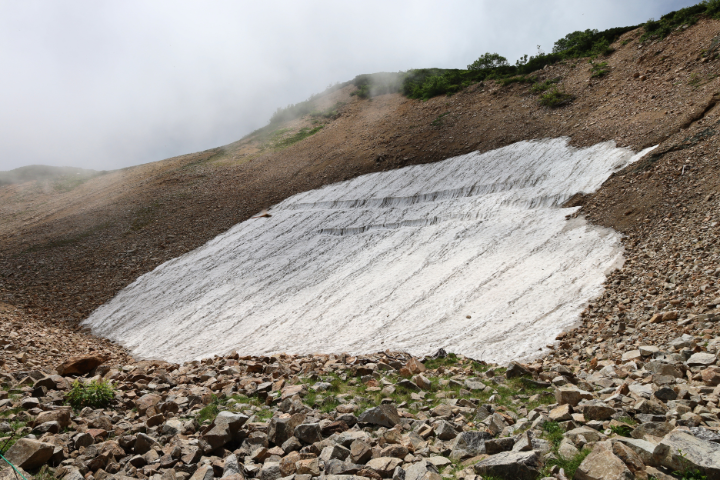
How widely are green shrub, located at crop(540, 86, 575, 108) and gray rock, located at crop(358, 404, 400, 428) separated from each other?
85.1 feet

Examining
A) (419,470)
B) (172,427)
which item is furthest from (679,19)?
(172,427)

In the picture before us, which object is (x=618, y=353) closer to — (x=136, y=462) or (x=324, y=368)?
(x=324, y=368)

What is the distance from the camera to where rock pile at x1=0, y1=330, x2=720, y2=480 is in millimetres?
4965

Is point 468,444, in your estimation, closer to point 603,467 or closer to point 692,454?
point 603,467

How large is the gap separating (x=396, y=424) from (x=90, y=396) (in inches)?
229

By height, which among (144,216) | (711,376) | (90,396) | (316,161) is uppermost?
(316,161)

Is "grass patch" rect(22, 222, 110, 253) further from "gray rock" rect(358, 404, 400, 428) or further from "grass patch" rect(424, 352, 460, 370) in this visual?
"gray rock" rect(358, 404, 400, 428)

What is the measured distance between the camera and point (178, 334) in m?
17.7

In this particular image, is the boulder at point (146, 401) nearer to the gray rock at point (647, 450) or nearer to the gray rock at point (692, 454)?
the gray rock at point (647, 450)

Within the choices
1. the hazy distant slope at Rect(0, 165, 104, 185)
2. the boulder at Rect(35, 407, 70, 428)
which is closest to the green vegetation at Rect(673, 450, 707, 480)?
the boulder at Rect(35, 407, 70, 428)

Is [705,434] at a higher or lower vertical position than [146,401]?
lower

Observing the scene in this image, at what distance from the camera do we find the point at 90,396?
315 inches

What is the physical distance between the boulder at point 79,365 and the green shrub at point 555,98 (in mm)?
27544

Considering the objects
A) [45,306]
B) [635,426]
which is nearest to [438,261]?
[635,426]
